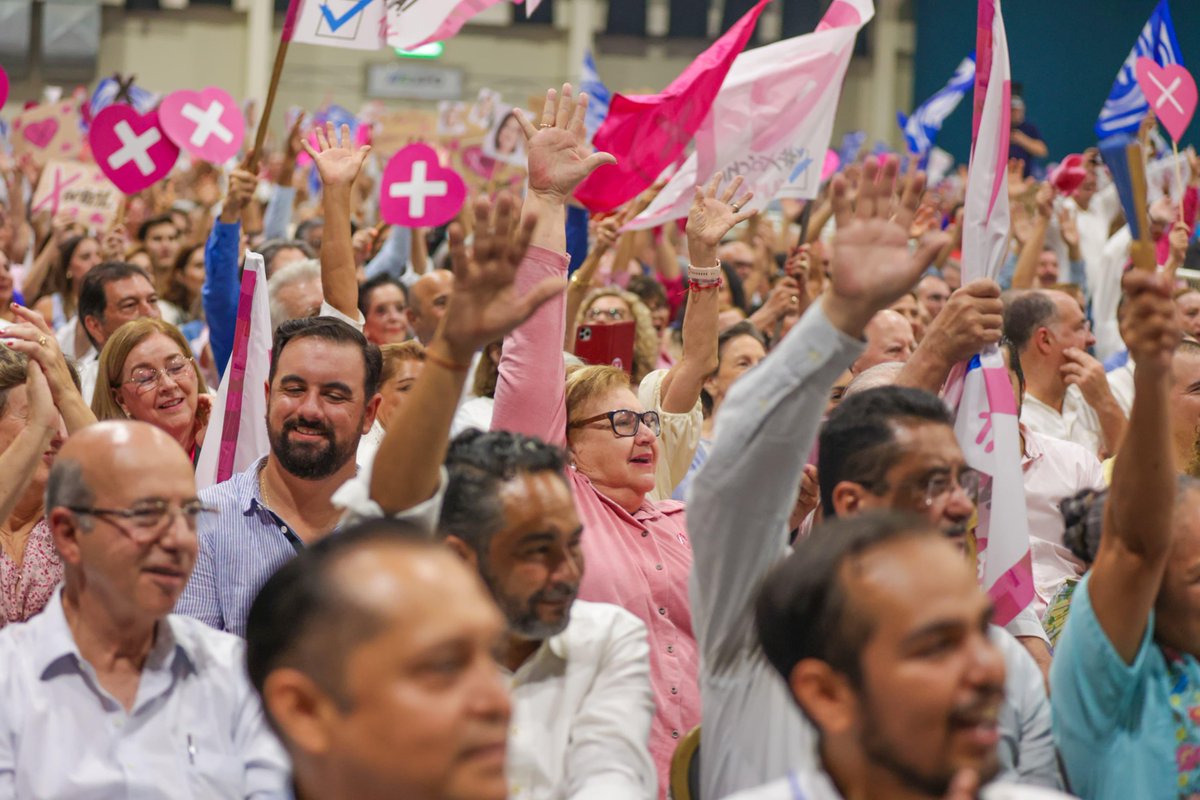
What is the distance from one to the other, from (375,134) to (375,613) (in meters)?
8.78

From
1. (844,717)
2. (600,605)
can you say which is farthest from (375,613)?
(600,605)

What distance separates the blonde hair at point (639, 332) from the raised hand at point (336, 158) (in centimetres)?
123

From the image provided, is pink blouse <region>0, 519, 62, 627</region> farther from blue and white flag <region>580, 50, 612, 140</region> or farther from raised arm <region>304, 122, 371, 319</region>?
blue and white flag <region>580, 50, 612, 140</region>

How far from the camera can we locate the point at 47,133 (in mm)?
9164

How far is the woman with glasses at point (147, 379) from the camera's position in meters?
3.98

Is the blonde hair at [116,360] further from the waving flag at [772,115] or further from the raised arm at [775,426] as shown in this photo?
the raised arm at [775,426]

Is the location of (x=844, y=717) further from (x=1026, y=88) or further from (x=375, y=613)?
(x=1026, y=88)

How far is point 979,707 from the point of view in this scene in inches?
66.9

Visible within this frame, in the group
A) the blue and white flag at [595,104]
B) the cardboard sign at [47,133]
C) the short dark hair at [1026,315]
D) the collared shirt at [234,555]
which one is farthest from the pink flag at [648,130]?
the cardboard sign at [47,133]

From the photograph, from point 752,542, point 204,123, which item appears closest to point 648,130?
point 204,123

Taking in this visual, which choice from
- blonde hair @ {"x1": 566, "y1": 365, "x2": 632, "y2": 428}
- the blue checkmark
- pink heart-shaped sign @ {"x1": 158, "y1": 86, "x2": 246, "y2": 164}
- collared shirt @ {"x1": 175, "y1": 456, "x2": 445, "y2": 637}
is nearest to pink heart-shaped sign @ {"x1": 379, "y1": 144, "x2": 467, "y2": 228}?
pink heart-shaped sign @ {"x1": 158, "y1": 86, "x2": 246, "y2": 164}

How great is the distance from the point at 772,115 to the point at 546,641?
3.39 meters

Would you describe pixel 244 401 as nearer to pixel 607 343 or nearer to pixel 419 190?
pixel 607 343

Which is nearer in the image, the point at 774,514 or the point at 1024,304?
the point at 774,514
